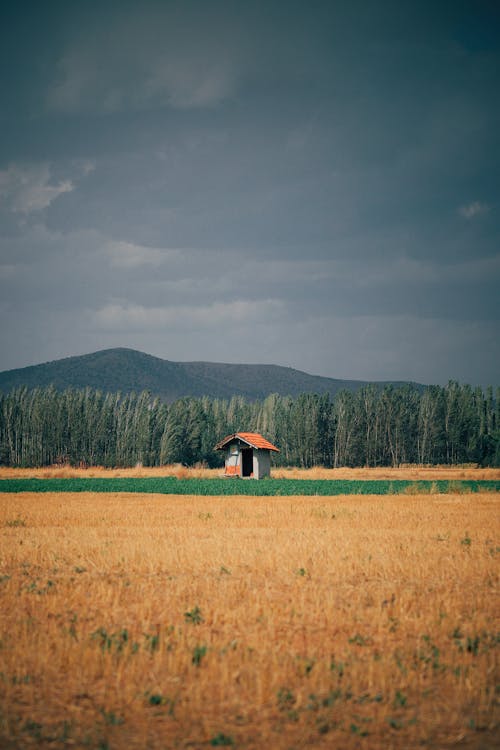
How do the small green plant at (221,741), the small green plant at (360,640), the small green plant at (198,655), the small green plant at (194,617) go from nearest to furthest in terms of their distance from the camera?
1. the small green plant at (221,741)
2. the small green plant at (198,655)
3. the small green plant at (360,640)
4. the small green plant at (194,617)

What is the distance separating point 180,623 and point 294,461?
396ft

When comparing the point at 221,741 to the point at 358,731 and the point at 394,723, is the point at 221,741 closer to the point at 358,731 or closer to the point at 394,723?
the point at 358,731

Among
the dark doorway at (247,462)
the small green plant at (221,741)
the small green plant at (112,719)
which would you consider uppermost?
the small green plant at (221,741)

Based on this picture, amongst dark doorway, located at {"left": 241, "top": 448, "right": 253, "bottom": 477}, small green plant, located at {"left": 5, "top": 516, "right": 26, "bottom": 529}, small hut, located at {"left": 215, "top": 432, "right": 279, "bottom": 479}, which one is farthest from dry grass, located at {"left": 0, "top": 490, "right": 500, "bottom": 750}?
dark doorway, located at {"left": 241, "top": 448, "right": 253, "bottom": 477}

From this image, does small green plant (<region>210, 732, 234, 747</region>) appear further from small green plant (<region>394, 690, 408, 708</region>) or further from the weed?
the weed

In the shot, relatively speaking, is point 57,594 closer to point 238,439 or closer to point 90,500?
point 90,500

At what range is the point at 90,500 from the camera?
1396 inches

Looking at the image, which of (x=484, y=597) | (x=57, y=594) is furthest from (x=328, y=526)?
(x=57, y=594)

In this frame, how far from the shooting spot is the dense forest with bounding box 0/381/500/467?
392 feet

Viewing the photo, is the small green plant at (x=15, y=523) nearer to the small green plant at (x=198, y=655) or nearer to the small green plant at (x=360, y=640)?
the small green plant at (x=198, y=655)

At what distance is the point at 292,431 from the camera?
130 metres

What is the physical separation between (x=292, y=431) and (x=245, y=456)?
65343mm

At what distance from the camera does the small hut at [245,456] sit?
A: 2404 inches

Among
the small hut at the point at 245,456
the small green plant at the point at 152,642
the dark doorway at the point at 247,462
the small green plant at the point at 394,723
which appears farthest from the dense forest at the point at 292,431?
the small green plant at the point at 394,723
